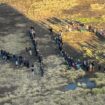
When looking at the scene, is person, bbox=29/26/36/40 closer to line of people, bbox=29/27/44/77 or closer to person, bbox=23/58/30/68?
line of people, bbox=29/27/44/77

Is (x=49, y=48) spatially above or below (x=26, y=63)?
above

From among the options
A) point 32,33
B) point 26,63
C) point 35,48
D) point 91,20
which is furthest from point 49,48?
point 91,20

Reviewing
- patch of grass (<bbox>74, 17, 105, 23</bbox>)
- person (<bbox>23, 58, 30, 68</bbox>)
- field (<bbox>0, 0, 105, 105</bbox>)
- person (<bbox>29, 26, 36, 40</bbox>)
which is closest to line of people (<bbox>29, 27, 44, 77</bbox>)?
person (<bbox>29, 26, 36, 40</bbox>)

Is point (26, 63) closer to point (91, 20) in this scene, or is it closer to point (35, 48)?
point (35, 48)

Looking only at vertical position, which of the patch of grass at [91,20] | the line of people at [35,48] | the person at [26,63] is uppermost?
the patch of grass at [91,20]

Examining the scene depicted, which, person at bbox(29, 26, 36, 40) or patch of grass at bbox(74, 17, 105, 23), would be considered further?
patch of grass at bbox(74, 17, 105, 23)

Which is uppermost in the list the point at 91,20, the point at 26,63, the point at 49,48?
the point at 91,20

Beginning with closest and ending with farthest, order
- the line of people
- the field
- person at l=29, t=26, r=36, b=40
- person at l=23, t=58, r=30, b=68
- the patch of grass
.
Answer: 1. the field
2. the line of people
3. person at l=23, t=58, r=30, b=68
4. person at l=29, t=26, r=36, b=40
5. the patch of grass

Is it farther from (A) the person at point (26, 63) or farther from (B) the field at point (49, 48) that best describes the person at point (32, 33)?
(A) the person at point (26, 63)

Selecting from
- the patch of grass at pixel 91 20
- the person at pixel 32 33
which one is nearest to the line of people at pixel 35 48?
the person at pixel 32 33
